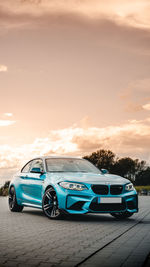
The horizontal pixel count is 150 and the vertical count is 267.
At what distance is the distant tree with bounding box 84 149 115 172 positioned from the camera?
321ft

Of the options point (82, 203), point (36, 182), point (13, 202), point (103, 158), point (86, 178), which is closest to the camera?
point (82, 203)

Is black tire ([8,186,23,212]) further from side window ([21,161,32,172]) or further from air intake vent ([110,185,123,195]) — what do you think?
air intake vent ([110,185,123,195])

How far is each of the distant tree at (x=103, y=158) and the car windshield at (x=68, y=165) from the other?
8516cm

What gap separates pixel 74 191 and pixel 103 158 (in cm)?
8952

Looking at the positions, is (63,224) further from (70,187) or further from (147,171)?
(147,171)

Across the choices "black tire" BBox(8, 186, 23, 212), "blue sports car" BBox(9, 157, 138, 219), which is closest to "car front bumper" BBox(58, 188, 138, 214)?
"blue sports car" BBox(9, 157, 138, 219)

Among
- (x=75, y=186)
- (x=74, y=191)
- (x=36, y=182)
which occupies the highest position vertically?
(x=36, y=182)

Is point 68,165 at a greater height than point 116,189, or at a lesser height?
greater

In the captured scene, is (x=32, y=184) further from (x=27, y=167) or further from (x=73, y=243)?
(x=73, y=243)

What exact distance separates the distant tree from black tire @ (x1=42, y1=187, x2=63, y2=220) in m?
86.6

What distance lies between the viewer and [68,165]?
12039 mm

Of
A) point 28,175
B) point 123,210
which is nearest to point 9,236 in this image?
point 123,210

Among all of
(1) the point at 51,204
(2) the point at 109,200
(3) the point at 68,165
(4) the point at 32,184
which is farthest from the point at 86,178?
(4) the point at 32,184

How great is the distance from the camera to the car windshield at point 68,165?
462 inches
